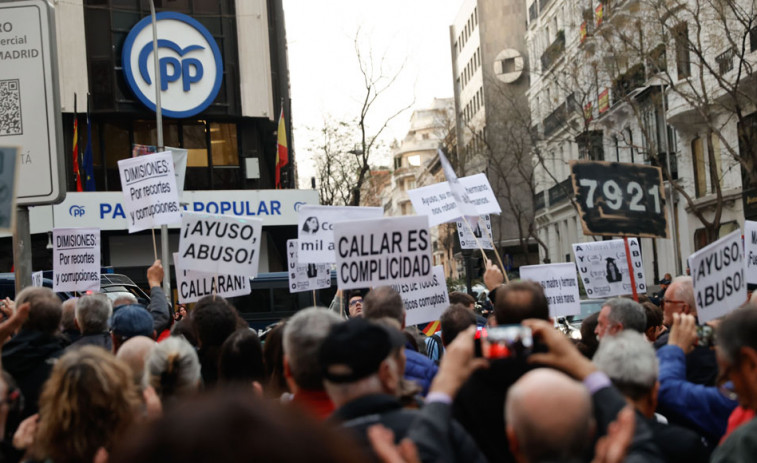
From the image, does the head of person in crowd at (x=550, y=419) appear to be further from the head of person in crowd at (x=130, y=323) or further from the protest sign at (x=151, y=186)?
the protest sign at (x=151, y=186)

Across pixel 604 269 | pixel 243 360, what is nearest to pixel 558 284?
pixel 604 269

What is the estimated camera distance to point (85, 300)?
21.1 ft

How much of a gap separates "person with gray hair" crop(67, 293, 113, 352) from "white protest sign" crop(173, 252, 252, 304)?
3.87 meters

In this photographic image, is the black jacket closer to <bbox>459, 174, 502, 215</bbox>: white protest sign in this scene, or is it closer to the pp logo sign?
<bbox>459, 174, 502, 215</bbox>: white protest sign

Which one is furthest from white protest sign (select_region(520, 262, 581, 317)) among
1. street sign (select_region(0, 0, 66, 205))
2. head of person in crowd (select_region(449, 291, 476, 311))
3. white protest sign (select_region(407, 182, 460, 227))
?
street sign (select_region(0, 0, 66, 205))

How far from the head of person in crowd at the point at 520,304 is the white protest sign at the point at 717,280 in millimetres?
2212

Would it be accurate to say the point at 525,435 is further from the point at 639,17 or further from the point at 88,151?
the point at 88,151

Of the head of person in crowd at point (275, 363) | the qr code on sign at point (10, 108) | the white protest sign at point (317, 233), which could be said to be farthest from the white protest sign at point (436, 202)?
the head of person in crowd at point (275, 363)

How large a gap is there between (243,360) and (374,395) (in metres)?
2.17

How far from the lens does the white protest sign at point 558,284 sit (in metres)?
Result: 10.9

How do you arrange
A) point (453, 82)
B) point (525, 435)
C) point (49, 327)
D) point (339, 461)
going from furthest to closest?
point (453, 82) → point (49, 327) → point (525, 435) → point (339, 461)

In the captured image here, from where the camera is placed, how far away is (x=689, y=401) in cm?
434

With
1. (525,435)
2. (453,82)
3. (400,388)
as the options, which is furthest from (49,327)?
(453,82)

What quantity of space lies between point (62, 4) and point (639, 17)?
17630mm
